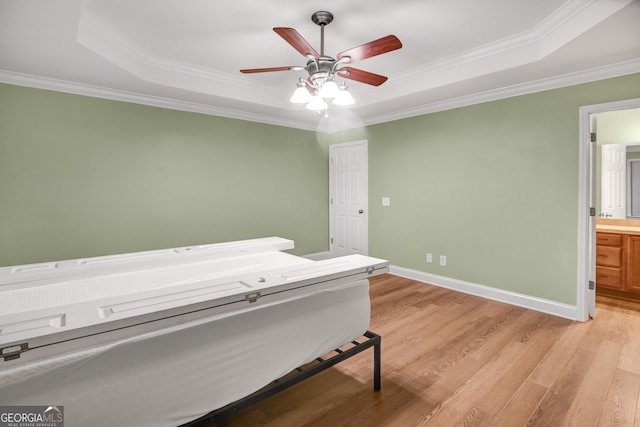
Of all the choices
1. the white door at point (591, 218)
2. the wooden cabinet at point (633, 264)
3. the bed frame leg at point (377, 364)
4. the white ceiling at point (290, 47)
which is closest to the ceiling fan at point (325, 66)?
the white ceiling at point (290, 47)

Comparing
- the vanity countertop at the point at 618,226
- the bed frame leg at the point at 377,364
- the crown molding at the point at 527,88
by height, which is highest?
the crown molding at the point at 527,88

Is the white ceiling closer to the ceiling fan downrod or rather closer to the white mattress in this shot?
the ceiling fan downrod

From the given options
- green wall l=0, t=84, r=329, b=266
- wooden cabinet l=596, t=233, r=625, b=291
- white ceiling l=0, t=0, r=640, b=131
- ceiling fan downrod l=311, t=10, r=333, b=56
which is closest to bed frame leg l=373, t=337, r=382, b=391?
ceiling fan downrod l=311, t=10, r=333, b=56

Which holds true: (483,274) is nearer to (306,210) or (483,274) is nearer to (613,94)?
(613,94)

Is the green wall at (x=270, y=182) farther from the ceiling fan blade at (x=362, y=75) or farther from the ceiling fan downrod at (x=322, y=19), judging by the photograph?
the ceiling fan downrod at (x=322, y=19)

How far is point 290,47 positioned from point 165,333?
8.66 feet

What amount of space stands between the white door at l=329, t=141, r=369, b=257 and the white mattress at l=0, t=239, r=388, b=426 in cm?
306

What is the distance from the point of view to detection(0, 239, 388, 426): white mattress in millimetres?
983

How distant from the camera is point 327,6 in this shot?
2250 mm

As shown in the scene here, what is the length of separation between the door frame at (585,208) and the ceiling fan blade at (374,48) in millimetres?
2160

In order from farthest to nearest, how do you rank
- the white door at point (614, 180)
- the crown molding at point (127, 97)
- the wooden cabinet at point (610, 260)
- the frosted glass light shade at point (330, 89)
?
the white door at point (614, 180) → the wooden cabinet at point (610, 260) → the crown molding at point (127, 97) → the frosted glass light shade at point (330, 89)

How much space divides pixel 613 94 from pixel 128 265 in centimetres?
405

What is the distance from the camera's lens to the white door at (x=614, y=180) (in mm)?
3674

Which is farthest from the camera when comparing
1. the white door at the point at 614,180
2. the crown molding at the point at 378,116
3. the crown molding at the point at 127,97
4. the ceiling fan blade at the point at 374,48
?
the white door at the point at 614,180
